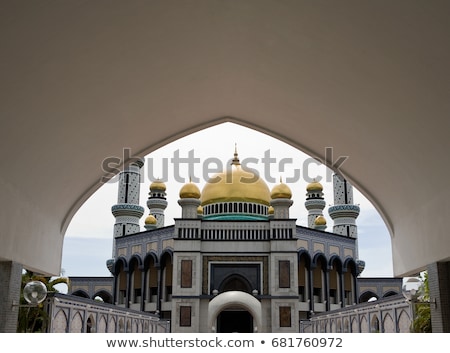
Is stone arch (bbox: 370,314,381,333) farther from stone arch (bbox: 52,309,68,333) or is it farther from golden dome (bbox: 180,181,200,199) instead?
golden dome (bbox: 180,181,200,199)

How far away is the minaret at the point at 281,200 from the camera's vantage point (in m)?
27.5

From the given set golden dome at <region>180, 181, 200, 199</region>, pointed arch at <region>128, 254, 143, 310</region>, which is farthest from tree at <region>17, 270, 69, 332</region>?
pointed arch at <region>128, 254, 143, 310</region>

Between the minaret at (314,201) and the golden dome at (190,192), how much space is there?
12.8 meters

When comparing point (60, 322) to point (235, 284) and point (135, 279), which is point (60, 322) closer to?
point (235, 284)

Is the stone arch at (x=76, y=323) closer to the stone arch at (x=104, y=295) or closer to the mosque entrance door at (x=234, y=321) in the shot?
the mosque entrance door at (x=234, y=321)

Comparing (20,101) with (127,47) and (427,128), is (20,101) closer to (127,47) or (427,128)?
(127,47)

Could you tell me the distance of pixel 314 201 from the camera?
127 feet

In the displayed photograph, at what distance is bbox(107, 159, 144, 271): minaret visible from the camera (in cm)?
3559

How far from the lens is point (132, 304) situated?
101ft

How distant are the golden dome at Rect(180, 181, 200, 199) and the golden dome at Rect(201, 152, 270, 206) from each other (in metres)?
3.10

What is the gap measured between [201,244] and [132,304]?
6651mm
